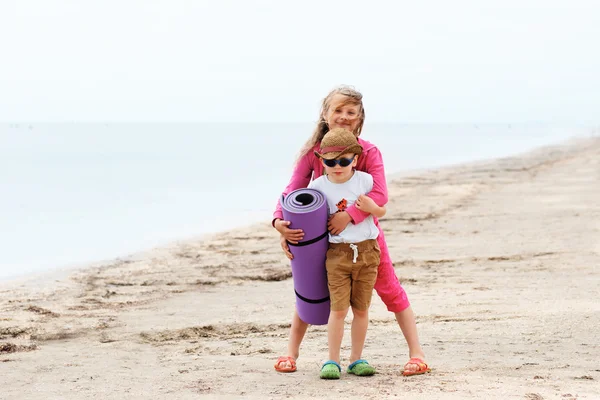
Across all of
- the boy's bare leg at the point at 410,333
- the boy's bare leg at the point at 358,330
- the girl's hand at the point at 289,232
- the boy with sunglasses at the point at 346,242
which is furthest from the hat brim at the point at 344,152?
the boy's bare leg at the point at 410,333

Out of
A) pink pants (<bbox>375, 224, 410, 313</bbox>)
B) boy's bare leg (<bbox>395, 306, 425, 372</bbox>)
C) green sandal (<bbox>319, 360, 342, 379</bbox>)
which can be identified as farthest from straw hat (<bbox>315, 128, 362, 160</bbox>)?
green sandal (<bbox>319, 360, 342, 379</bbox>)

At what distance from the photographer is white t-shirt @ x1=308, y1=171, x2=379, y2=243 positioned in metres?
4.02

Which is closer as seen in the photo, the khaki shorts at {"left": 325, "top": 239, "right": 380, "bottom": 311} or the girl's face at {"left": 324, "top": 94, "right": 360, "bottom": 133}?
the khaki shorts at {"left": 325, "top": 239, "right": 380, "bottom": 311}

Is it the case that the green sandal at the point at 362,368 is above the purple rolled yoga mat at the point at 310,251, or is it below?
below

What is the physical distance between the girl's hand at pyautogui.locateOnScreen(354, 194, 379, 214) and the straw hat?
0.26m

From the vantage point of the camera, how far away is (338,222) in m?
3.99

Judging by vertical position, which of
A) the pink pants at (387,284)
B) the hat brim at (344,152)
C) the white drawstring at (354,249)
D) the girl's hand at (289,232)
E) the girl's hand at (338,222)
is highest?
the hat brim at (344,152)

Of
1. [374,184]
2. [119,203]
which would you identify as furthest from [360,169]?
[119,203]

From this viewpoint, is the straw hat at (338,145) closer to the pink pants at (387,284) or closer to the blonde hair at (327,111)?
the blonde hair at (327,111)

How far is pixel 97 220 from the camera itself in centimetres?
1420

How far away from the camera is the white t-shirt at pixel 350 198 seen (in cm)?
402

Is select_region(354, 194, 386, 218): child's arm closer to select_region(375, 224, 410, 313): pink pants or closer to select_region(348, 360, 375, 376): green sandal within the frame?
select_region(375, 224, 410, 313): pink pants

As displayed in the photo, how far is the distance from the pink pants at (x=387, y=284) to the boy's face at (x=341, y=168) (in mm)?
382

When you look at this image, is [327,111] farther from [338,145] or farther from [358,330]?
[358,330]
